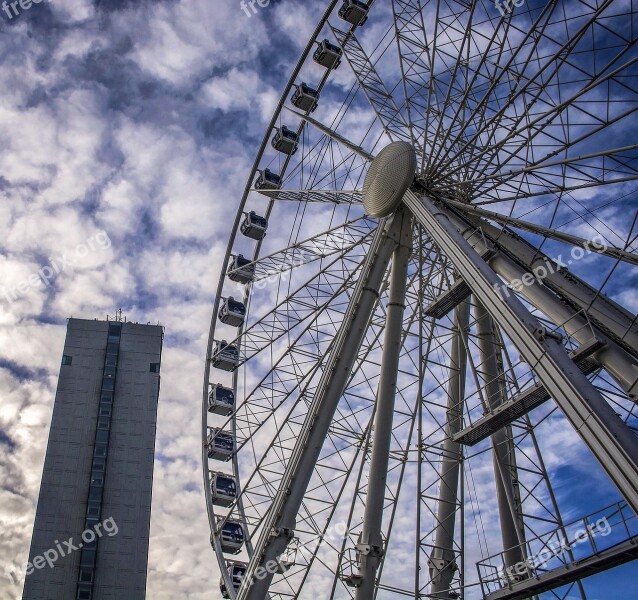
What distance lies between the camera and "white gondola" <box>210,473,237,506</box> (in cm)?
2828

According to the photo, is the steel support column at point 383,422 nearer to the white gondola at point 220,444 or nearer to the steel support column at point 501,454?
the steel support column at point 501,454

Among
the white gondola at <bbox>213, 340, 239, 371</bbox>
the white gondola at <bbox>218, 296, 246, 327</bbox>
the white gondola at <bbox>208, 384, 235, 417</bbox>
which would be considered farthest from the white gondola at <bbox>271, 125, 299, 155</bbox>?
the white gondola at <bbox>208, 384, 235, 417</bbox>

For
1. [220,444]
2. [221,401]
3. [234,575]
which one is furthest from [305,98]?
[234,575]

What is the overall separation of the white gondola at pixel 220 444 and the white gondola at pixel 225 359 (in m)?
2.70

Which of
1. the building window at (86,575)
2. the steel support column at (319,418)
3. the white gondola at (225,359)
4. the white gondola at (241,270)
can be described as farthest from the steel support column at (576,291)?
the building window at (86,575)

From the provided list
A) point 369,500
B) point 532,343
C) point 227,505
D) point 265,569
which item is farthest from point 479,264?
point 227,505

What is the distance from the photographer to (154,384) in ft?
201

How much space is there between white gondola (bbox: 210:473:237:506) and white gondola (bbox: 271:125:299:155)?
13.4 meters

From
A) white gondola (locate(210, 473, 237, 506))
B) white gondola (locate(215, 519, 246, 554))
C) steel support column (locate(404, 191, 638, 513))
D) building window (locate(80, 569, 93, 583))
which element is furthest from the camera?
building window (locate(80, 569, 93, 583))

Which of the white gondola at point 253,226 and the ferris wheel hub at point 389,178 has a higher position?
the white gondola at point 253,226

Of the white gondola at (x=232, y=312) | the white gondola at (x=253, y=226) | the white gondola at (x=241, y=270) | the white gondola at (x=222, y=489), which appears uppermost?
the white gondola at (x=253, y=226)

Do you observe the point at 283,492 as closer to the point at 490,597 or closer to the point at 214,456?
the point at 490,597

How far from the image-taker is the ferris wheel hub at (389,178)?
69.7 ft

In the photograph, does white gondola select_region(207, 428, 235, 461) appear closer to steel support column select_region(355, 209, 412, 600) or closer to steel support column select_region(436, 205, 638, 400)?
steel support column select_region(355, 209, 412, 600)
